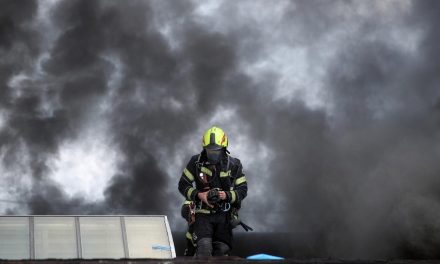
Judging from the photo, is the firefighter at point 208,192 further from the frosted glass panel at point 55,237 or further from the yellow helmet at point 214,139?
the frosted glass panel at point 55,237

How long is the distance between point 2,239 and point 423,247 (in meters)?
156

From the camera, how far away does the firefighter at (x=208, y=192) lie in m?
17.6

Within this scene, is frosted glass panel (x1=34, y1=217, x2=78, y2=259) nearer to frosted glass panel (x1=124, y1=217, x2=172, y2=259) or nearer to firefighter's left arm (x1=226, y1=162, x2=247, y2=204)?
frosted glass panel (x1=124, y1=217, x2=172, y2=259)

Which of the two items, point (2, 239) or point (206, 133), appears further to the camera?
point (206, 133)

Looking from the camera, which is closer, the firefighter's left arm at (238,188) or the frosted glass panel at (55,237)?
the frosted glass panel at (55,237)

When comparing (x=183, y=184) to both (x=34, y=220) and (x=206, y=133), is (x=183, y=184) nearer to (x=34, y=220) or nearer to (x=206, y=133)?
(x=206, y=133)

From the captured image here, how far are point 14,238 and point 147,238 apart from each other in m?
3.37

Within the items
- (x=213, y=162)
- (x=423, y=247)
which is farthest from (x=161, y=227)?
(x=423, y=247)

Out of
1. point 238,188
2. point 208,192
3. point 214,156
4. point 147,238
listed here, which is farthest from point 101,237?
point 238,188

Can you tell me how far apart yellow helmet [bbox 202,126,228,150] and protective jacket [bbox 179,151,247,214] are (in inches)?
12.1

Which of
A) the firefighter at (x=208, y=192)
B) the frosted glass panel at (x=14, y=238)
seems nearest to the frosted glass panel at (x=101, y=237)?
the frosted glass panel at (x=14, y=238)

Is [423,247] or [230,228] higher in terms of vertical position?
[423,247]

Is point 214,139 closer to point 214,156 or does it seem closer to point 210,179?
point 214,156

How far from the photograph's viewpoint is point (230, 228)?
18031 mm
